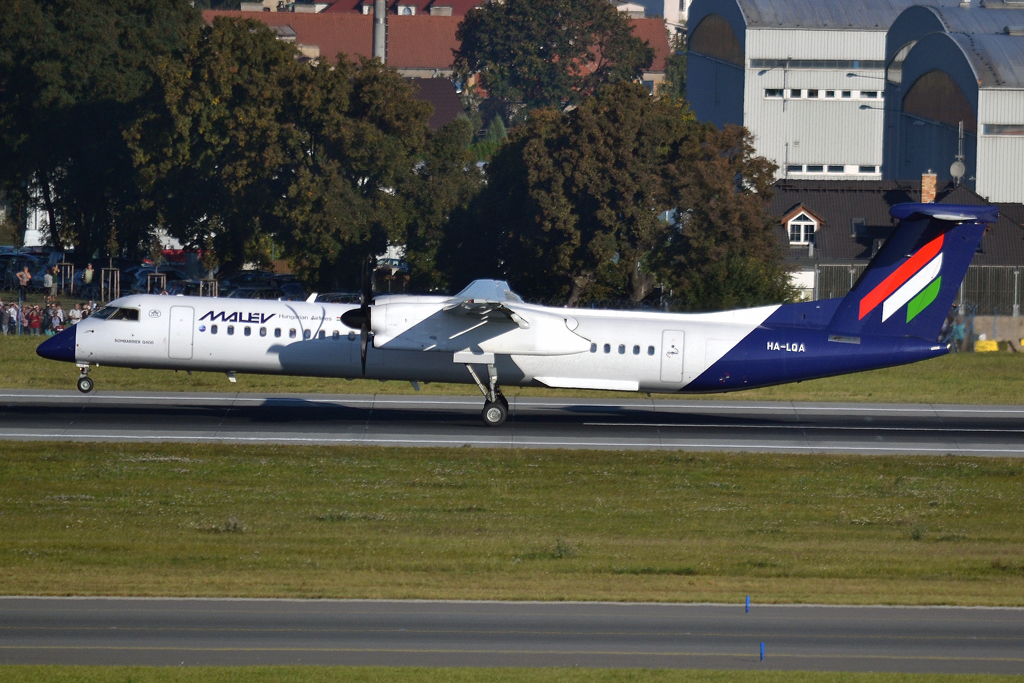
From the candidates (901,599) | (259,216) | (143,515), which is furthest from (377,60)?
(901,599)

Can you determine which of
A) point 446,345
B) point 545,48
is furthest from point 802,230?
point 545,48

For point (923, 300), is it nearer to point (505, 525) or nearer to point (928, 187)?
point (505, 525)

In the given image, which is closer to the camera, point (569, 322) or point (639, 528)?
point (639, 528)

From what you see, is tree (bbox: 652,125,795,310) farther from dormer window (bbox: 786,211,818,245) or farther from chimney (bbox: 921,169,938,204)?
chimney (bbox: 921,169,938,204)

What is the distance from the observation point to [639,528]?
22.6 m

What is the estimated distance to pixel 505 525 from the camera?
22.7 meters

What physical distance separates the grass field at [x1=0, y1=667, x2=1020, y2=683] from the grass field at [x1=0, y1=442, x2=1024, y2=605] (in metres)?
3.36

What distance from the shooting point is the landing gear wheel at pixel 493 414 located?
32.0 m

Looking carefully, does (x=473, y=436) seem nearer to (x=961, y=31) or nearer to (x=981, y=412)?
(x=981, y=412)

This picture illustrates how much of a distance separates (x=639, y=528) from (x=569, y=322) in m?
9.69

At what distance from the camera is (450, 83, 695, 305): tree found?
2146 inches

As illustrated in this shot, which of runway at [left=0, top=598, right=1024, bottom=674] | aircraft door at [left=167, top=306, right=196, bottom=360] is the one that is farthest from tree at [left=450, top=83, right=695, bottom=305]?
runway at [left=0, top=598, right=1024, bottom=674]

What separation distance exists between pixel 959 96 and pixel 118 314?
62449 millimetres

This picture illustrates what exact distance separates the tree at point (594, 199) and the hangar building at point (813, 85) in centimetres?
3746
